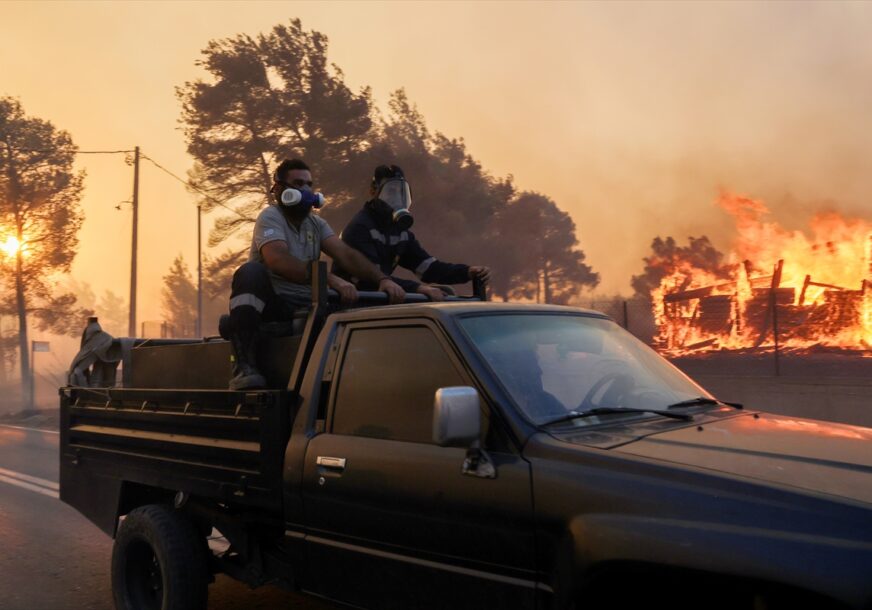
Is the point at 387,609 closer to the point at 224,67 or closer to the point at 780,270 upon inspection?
the point at 780,270

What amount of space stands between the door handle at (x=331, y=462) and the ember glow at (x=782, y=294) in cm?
1827

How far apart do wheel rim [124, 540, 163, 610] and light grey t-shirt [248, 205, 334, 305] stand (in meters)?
1.59

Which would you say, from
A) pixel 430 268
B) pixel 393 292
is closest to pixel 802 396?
pixel 430 268

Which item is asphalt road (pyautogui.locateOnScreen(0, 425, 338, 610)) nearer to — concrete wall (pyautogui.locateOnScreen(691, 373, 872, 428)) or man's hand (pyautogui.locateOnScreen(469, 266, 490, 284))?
man's hand (pyautogui.locateOnScreen(469, 266, 490, 284))

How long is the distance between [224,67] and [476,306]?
2989cm

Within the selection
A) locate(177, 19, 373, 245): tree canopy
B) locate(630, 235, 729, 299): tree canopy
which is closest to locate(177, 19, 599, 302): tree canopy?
locate(177, 19, 373, 245): tree canopy

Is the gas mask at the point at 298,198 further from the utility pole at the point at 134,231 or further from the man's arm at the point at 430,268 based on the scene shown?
the utility pole at the point at 134,231

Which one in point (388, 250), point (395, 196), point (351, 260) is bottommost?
point (351, 260)

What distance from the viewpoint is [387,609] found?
313 cm

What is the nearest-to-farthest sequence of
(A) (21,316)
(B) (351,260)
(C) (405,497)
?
(C) (405,497)
(B) (351,260)
(A) (21,316)

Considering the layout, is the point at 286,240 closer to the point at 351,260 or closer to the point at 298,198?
the point at 298,198

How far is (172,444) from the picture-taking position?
4289 mm

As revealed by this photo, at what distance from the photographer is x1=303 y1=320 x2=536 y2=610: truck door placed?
2760mm

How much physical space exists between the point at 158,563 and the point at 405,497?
189 centimetres
